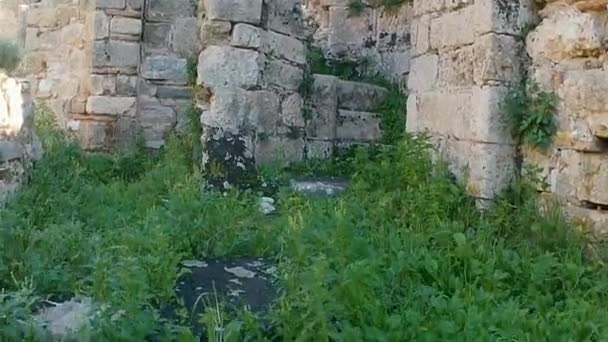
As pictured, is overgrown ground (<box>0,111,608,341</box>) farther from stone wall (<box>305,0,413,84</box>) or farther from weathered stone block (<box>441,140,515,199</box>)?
stone wall (<box>305,0,413,84</box>)

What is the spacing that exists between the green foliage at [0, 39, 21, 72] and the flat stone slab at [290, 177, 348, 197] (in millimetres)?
2217

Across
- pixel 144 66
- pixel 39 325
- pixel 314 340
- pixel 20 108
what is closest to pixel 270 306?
pixel 314 340

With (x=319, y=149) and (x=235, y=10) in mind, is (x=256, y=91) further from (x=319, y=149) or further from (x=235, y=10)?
(x=319, y=149)

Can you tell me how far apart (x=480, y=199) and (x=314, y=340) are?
→ 1820mm

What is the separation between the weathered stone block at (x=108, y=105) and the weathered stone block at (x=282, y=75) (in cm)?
213

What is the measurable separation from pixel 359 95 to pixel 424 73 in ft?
6.02

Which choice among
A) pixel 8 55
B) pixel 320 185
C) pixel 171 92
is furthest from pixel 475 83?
pixel 171 92

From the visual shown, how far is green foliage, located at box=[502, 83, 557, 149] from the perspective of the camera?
3.79 metres

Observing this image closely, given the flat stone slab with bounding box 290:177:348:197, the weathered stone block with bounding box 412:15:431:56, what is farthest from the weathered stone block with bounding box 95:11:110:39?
the weathered stone block with bounding box 412:15:431:56

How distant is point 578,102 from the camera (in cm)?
363

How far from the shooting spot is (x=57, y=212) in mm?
4543

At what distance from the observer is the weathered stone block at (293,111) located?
594 cm

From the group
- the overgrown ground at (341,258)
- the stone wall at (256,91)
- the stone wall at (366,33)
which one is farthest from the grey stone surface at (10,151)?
the stone wall at (366,33)

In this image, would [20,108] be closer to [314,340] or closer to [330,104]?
[330,104]
